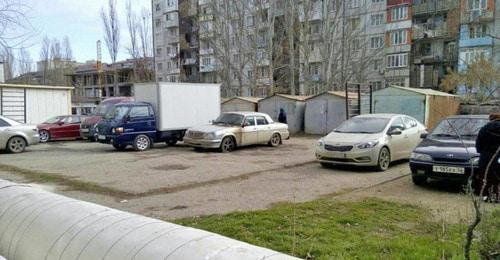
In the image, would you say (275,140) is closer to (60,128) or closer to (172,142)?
(172,142)

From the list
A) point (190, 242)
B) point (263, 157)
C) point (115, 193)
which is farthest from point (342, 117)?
point (190, 242)

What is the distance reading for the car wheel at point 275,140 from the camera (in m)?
17.2

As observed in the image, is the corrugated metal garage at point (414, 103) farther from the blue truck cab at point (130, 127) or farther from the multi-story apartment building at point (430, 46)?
the multi-story apartment building at point (430, 46)

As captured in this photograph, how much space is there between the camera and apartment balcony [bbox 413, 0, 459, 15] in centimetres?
4361

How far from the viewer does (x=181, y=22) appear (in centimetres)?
6950

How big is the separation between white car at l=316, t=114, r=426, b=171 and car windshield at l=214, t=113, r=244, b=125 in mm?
5164

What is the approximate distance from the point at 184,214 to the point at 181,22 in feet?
219

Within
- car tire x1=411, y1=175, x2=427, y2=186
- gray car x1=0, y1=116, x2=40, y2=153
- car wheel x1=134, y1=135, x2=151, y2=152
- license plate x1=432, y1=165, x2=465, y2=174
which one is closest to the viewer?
license plate x1=432, y1=165, x2=465, y2=174

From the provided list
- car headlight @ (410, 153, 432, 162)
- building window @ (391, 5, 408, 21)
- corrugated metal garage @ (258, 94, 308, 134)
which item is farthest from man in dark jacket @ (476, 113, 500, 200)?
building window @ (391, 5, 408, 21)

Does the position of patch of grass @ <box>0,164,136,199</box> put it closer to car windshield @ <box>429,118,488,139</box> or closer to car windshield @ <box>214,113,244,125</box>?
car windshield @ <box>429,118,488,139</box>

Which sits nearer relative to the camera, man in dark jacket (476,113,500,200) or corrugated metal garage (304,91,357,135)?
man in dark jacket (476,113,500,200)

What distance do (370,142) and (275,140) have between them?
7.12 m

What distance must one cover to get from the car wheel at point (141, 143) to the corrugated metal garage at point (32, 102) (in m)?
9.74

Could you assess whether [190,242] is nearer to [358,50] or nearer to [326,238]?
[326,238]
